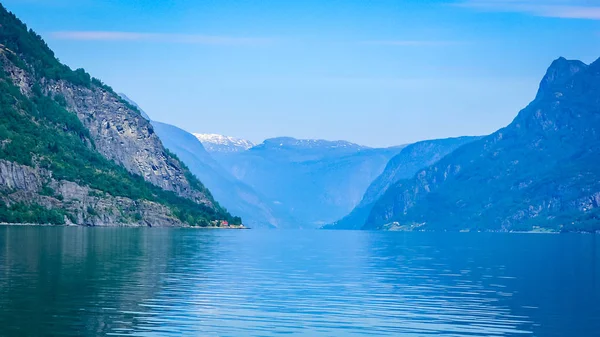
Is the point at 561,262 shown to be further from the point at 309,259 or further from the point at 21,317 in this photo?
the point at 21,317

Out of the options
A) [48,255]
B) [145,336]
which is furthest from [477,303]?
[48,255]

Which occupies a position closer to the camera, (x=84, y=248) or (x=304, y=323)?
(x=304, y=323)

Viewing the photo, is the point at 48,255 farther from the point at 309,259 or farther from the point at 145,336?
the point at 145,336

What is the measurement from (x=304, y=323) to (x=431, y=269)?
212ft

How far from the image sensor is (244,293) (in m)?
93.9

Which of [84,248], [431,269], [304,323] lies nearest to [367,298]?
[304,323]

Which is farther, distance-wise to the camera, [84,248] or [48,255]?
[84,248]

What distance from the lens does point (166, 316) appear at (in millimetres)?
75062

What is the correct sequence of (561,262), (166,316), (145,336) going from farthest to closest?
(561,262)
(166,316)
(145,336)

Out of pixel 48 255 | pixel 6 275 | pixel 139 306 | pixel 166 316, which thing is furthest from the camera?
pixel 48 255

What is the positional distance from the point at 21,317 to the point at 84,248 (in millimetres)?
90251

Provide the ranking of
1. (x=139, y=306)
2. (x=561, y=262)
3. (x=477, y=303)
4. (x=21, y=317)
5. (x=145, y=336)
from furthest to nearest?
1. (x=561, y=262)
2. (x=477, y=303)
3. (x=139, y=306)
4. (x=21, y=317)
5. (x=145, y=336)

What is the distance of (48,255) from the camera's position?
133250 mm

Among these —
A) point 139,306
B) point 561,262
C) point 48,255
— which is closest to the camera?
point 139,306
